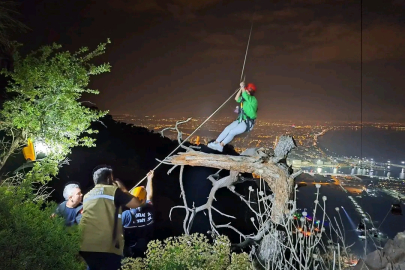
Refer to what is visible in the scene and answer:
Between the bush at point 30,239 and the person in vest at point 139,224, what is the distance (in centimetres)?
102

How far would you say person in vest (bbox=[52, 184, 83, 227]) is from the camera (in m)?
4.22

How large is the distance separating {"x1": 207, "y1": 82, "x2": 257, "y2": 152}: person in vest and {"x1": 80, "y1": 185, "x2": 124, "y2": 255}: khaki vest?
1761 millimetres

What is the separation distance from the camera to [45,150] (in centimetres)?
440

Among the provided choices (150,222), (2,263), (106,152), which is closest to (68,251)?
(2,263)

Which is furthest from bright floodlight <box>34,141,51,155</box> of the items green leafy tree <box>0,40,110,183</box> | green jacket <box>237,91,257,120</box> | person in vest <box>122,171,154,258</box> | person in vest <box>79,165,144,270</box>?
green jacket <box>237,91,257,120</box>

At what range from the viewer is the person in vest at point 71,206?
166 inches

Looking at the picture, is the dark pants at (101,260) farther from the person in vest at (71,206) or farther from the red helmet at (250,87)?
the red helmet at (250,87)

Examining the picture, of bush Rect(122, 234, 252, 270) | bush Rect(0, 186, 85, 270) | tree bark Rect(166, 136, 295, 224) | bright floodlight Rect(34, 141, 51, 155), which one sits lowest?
bush Rect(122, 234, 252, 270)

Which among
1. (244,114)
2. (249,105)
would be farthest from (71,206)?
(249,105)

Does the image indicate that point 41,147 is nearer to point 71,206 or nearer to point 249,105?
point 71,206

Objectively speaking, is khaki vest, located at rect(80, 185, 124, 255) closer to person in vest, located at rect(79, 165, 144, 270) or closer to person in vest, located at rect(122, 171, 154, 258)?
person in vest, located at rect(79, 165, 144, 270)

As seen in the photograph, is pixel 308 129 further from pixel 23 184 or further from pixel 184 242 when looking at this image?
pixel 23 184

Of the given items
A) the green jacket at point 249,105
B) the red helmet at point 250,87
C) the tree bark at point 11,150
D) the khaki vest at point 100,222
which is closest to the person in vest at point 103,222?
the khaki vest at point 100,222

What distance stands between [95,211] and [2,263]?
5.33ft
